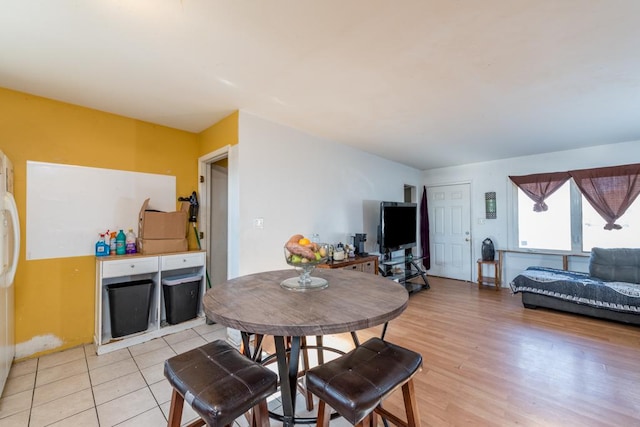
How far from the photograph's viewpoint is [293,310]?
3.55ft

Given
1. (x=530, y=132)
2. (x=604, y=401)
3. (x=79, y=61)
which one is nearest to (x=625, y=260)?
(x=530, y=132)

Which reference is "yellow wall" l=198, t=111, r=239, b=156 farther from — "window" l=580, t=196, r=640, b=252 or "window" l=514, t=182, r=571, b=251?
"window" l=580, t=196, r=640, b=252

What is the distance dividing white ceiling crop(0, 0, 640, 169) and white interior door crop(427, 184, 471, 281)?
8.07 feet

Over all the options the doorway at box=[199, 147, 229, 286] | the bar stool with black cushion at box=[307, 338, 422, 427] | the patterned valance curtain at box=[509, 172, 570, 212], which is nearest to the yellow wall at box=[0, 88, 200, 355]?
the doorway at box=[199, 147, 229, 286]

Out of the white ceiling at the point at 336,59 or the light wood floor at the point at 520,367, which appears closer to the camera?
the white ceiling at the point at 336,59

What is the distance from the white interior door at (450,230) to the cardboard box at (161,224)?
4.91 m

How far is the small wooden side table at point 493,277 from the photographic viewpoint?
4.63m

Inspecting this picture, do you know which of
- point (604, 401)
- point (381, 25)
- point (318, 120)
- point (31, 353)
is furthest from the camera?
point (318, 120)

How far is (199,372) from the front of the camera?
1.04 meters

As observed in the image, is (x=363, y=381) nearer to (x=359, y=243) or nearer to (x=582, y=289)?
(x=359, y=243)

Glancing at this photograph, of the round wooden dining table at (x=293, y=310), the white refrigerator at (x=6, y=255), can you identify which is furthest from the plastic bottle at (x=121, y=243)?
the round wooden dining table at (x=293, y=310)

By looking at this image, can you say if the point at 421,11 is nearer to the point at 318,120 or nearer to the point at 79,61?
the point at 318,120

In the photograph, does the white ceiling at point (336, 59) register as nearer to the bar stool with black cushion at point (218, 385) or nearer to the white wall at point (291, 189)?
the white wall at point (291, 189)

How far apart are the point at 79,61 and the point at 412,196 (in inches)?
221
